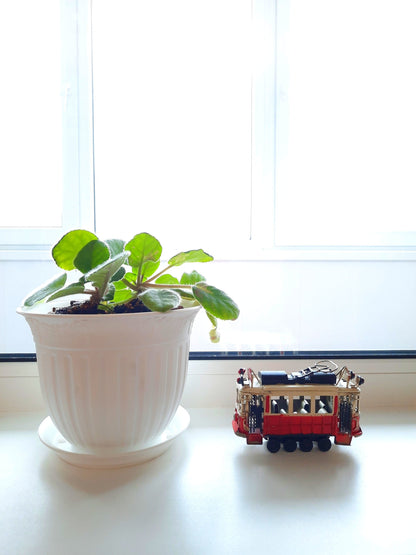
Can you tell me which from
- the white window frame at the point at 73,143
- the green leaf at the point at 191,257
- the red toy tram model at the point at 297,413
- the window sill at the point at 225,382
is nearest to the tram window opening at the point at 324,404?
the red toy tram model at the point at 297,413

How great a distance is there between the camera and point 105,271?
1.62 ft

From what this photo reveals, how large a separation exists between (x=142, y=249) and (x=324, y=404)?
1.38 ft

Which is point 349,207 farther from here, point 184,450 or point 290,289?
point 184,450

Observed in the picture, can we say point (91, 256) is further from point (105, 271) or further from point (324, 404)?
point (324, 404)

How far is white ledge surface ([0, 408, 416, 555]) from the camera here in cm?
44

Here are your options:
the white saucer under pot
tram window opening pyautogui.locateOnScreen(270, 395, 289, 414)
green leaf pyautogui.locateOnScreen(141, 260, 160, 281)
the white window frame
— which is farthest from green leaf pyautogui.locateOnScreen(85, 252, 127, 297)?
the white window frame

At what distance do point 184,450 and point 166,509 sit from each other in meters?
0.16

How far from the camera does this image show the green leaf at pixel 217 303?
543 mm

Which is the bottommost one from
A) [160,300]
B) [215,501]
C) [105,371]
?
[215,501]

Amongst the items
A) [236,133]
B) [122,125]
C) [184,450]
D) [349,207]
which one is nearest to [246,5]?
[236,133]

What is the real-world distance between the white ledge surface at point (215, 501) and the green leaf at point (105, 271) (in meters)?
0.29

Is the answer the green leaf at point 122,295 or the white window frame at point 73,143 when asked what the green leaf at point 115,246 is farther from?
the white window frame at point 73,143

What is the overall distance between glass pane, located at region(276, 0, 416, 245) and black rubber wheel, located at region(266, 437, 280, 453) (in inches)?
19.3

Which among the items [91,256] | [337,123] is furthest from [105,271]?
[337,123]
